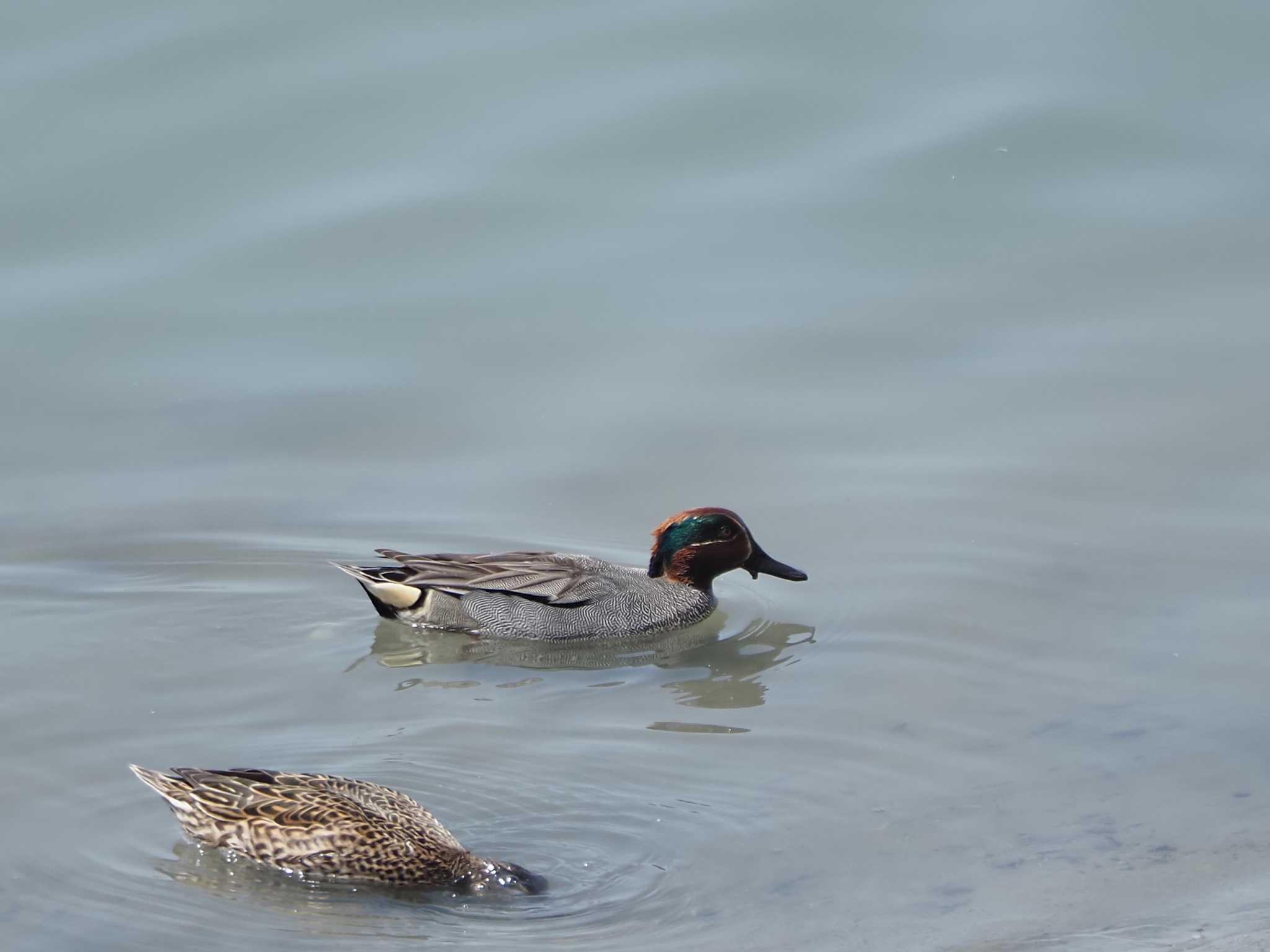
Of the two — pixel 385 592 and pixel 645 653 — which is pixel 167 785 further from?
pixel 645 653

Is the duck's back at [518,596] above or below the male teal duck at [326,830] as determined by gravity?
above

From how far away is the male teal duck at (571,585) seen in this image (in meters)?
10.0

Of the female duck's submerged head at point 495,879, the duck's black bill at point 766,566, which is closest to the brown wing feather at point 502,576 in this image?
the duck's black bill at point 766,566

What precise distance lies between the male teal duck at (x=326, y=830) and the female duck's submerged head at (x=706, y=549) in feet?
10.8

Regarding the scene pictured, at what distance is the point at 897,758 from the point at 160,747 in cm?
306

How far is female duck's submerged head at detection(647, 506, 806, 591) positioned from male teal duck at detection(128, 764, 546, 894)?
329 centimetres

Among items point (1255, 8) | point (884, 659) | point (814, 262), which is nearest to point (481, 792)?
point (884, 659)

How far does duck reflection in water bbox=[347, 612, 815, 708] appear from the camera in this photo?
30.4ft

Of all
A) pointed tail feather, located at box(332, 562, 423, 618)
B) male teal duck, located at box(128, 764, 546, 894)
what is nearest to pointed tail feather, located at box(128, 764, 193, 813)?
male teal duck, located at box(128, 764, 546, 894)

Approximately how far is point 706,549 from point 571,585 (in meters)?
0.78

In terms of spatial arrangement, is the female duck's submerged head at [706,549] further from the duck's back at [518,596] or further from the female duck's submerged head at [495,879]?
the female duck's submerged head at [495,879]

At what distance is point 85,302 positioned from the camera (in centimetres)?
1280

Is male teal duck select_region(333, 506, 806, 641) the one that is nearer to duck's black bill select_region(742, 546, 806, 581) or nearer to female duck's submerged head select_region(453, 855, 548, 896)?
duck's black bill select_region(742, 546, 806, 581)

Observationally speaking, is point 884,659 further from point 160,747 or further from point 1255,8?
point 1255,8
